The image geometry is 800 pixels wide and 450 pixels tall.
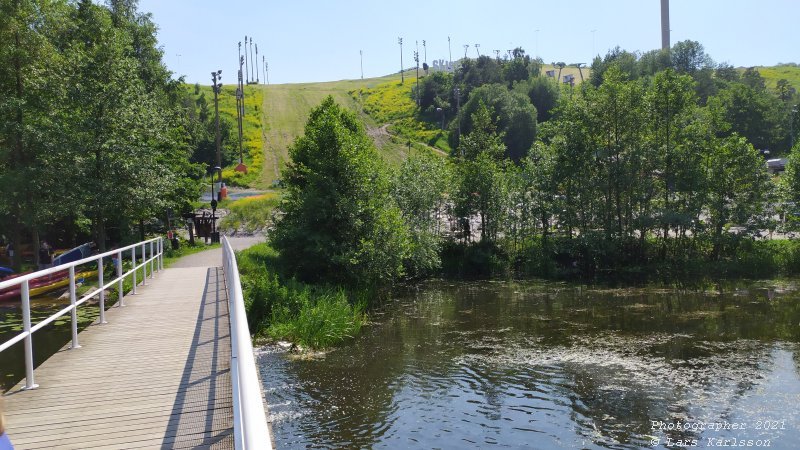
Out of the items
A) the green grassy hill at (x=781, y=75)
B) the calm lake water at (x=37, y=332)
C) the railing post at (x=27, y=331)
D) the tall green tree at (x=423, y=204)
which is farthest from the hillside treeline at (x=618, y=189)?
the green grassy hill at (x=781, y=75)

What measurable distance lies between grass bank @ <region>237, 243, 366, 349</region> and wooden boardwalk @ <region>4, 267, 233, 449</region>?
7.26 metres

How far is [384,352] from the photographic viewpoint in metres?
17.6

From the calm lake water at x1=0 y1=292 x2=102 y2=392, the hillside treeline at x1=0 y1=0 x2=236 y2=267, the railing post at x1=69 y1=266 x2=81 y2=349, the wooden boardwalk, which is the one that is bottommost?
the calm lake water at x1=0 y1=292 x2=102 y2=392

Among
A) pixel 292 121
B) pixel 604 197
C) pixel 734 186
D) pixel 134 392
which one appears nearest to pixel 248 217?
pixel 604 197

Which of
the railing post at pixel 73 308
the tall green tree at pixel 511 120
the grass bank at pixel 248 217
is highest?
the tall green tree at pixel 511 120

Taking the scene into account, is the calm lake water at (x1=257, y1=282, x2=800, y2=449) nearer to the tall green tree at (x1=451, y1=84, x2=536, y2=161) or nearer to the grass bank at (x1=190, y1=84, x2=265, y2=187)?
the grass bank at (x1=190, y1=84, x2=265, y2=187)

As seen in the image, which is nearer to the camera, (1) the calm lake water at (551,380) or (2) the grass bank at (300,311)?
(1) the calm lake water at (551,380)

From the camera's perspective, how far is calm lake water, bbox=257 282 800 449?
11648 millimetres

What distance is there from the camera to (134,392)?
22.2ft

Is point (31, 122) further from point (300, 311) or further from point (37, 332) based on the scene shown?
point (300, 311)

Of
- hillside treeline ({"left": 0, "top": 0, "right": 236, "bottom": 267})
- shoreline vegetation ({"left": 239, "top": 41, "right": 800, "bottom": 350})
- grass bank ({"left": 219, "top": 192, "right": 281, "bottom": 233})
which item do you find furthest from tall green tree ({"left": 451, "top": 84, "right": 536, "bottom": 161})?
hillside treeline ({"left": 0, "top": 0, "right": 236, "bottom": 267})

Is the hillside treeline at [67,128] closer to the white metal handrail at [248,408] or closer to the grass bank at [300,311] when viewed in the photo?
the grass bank at [300,311]

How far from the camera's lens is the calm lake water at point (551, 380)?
11.6 metres

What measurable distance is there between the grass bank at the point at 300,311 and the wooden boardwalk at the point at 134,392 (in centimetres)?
726
